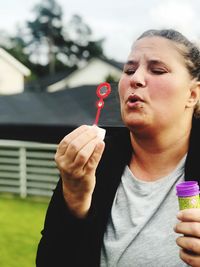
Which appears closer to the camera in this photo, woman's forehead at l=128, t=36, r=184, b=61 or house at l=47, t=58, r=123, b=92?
woman's forehead at l=128, t=36, r=184, b=61

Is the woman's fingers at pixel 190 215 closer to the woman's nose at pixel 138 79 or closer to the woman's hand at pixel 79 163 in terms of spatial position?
the woman's hand at pixel 79 163

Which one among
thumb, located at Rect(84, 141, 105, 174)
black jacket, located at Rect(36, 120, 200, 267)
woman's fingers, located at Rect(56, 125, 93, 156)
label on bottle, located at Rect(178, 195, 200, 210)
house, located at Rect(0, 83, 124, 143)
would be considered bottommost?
house, located at Rect(0, 83, 124, 143)

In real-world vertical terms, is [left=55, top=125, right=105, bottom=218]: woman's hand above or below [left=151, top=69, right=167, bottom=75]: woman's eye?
below

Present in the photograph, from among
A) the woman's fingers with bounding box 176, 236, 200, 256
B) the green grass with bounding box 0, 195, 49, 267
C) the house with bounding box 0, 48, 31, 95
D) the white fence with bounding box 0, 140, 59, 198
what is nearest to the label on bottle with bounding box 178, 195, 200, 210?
the woman's fingers with bounding box 176, 236, 200, 256

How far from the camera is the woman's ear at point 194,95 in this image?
197 cm

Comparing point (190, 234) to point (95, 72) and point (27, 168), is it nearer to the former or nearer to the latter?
point (27, 168)

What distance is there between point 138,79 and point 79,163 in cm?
45

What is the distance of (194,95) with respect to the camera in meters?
2.01

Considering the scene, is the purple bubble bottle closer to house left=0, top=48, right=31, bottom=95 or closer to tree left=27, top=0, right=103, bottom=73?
house left=0, top=48, right=31, bottom=95

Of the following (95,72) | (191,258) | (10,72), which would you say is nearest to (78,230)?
(191,258)

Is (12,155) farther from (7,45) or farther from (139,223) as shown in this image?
(7,45)

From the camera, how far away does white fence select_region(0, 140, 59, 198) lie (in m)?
8.95

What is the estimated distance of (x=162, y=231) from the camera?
5.81 feet

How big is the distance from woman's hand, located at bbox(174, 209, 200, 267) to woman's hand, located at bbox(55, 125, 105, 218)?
40cm
